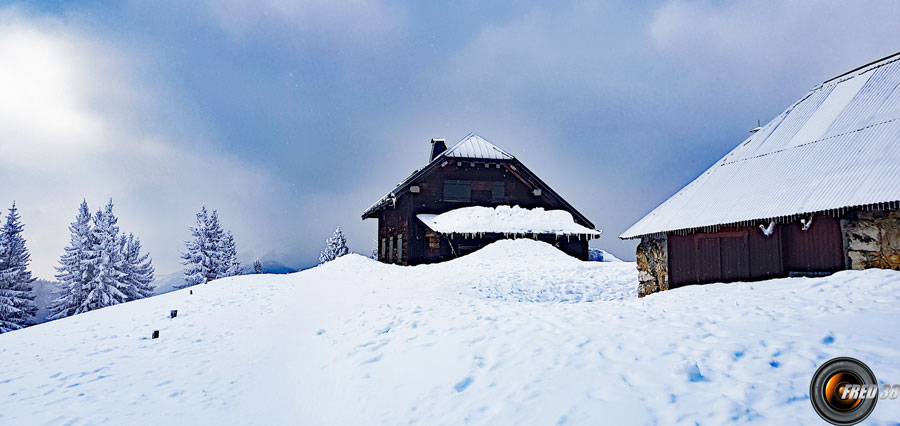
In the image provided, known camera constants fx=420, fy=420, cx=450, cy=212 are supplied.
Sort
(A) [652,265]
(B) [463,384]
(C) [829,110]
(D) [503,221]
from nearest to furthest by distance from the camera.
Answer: (B) [463,384] < (C) [829,110] < (A) [652,265] < (D) [503,221]

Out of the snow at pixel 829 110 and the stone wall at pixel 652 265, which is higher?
the snow at pixel 829 110

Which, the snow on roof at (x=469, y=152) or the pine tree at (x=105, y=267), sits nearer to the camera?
the snow on roof at (x=469, y=152)

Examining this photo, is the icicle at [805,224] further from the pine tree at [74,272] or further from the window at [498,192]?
the pine tree at [74,272]

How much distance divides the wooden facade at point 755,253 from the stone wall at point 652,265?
0.69 feet

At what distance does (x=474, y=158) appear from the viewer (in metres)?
25.6

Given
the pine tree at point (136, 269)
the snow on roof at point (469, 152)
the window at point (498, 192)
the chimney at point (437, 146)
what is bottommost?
the pine tree at point (136, 269)

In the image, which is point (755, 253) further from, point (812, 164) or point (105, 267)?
point (105, 267)

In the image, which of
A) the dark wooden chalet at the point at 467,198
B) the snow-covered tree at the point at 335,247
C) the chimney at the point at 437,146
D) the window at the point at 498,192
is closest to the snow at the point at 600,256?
the dark wooden chalet at the point at 467,198

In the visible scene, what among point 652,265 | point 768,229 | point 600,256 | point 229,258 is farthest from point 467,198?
point 229,258

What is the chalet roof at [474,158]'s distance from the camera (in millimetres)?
24906

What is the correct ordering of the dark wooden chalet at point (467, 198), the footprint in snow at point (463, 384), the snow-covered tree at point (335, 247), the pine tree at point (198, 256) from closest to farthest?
the footprint in snow at point (463, 384), the dark wooden chalet at point (467, 198), the pine tree at point (198, 256), the snow-covered tree at point (335, 247)

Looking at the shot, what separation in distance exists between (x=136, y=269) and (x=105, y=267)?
6.13 meters

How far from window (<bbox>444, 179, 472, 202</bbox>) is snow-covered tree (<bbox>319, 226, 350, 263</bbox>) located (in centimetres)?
3103

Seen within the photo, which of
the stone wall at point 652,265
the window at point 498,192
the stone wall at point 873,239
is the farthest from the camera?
the window at point 498,192
